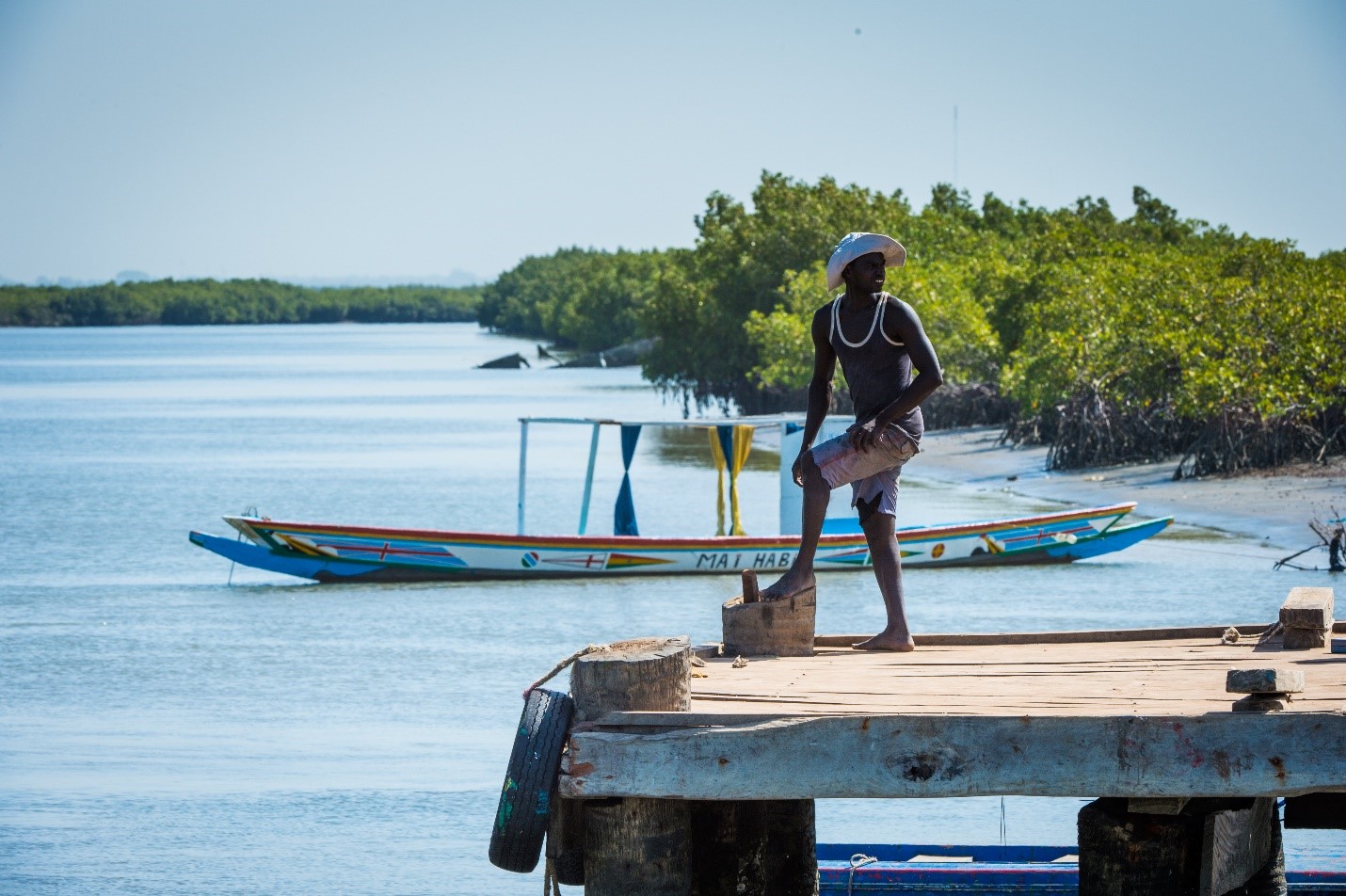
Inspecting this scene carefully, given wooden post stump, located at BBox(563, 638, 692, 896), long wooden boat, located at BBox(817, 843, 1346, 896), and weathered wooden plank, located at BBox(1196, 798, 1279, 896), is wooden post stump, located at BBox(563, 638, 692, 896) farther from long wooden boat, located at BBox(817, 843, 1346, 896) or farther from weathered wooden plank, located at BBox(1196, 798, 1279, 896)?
long wooden boat, located at BBox(817, 843, 1346, 896)

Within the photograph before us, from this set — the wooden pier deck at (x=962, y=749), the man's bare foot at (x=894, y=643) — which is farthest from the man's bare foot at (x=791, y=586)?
the wooden pier deck at (x=962, y=749)

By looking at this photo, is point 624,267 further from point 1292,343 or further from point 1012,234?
point 1292,343

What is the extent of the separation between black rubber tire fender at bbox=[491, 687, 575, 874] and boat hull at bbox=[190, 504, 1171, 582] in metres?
14.6

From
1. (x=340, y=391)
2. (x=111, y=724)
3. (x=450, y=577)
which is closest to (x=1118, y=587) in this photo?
(x=450, y=577)

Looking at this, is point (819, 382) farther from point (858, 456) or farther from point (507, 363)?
point (507, 363)

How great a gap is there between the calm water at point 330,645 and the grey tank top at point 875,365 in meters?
4.06

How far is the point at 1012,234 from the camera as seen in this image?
227 feet

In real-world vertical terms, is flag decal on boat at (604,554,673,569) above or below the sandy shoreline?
below

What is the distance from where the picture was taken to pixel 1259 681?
4992 millimetres

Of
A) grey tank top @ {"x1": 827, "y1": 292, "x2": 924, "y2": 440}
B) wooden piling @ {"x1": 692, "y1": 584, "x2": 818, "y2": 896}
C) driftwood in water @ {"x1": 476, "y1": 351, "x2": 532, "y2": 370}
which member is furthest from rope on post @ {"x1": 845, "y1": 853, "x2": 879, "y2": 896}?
driftwood in water @ {"x1": 476, "y1": 351, "x2": 532, "y2": 370}

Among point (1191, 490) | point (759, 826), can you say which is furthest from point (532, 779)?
point (1191, 490)

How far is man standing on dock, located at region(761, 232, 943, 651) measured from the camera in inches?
262

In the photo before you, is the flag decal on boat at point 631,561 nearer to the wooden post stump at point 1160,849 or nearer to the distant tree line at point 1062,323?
the distant tree line at point 1062,323

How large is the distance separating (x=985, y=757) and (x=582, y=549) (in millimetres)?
15714
